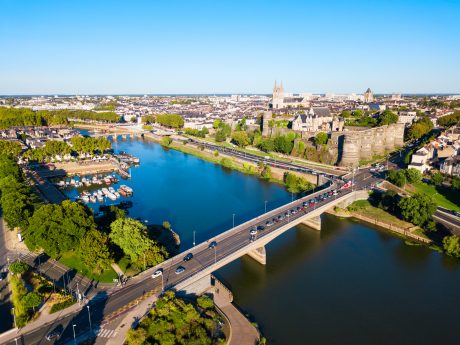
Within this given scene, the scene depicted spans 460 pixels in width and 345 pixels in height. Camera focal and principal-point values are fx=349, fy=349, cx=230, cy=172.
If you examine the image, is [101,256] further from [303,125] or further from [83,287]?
[303,125]

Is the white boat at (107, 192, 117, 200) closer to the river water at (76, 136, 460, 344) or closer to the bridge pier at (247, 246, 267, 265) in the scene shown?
the river water at (76, 136, 460, 344)

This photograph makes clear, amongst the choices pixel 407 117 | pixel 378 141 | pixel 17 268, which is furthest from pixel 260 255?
pixel 407 117

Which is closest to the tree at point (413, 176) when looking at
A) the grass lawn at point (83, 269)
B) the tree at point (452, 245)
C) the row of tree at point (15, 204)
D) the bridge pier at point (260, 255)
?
the tree at point (452, 245)

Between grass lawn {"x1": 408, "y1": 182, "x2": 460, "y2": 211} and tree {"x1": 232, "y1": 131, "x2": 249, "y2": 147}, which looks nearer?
grass lawn {"x1": 408, "y1": 182, "x2": 460, "y2": 211}

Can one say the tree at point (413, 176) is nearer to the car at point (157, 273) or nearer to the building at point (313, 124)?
the building at point (313, 124)

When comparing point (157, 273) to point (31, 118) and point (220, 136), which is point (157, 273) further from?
point (31, 118)

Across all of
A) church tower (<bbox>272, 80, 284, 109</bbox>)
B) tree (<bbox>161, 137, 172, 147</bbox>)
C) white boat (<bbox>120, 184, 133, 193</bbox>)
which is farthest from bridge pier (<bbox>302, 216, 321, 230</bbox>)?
church tower (<bbox>272, 80, 284, 109</bbox>)
